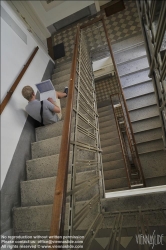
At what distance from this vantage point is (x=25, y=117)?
7.52 ft

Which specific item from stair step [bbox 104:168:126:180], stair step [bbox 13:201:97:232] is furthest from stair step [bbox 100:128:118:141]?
stair step [bbox 13:201:97:232]

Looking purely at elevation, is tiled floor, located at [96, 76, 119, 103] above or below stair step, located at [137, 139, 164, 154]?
above

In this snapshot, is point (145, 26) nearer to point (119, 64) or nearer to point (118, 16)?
point (119, 64)

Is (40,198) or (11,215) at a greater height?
(40,198)

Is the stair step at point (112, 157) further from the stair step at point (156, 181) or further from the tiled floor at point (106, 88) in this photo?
the tiled floor at point (106, 88)

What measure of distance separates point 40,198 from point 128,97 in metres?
2.77

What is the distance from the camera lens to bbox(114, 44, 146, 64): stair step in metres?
3.89

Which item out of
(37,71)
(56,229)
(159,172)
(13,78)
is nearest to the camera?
(56,229)

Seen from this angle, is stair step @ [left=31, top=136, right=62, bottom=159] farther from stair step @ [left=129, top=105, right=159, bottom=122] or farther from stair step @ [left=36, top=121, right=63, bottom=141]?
stair step @ [left=129, top=105, right=159, bottom=122]

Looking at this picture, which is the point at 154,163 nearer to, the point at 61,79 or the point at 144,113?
the point at 144,113

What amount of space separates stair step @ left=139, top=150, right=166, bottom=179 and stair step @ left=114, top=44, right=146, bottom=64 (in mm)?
2552

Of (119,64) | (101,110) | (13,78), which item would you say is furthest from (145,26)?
(101,110)

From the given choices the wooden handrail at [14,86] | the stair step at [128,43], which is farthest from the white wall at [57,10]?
the wooden handrail at [14,86]

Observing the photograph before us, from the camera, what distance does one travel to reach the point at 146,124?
3066 mm
